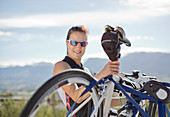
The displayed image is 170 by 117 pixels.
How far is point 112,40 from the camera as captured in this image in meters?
1.80

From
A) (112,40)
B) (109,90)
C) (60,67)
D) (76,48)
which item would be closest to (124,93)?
(109,90)

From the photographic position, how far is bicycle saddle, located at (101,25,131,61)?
181cm

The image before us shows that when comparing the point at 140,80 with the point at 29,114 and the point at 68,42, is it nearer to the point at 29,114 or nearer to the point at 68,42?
the point at 68,42

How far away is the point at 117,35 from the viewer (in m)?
1.83

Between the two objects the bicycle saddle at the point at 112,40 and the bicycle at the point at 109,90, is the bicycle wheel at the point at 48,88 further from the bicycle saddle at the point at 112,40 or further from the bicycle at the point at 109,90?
the bicycle saddle at the point at 112,40

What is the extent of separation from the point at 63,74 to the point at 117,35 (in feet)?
1.76

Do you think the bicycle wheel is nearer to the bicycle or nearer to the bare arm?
the bicycle

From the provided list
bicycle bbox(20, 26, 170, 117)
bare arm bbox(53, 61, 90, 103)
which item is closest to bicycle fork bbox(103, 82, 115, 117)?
bicycle bbox(20, 26, 170, 117)

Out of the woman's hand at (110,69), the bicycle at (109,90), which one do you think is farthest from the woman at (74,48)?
the woman's hand at (110,69)

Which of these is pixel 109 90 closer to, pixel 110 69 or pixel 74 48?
pixel 110 69

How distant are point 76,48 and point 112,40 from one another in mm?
651

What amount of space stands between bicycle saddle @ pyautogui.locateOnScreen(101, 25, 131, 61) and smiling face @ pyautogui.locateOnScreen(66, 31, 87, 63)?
55 cm

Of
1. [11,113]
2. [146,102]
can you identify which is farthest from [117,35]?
[11,113]

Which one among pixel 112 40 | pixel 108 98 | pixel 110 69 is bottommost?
pixel 108 98
